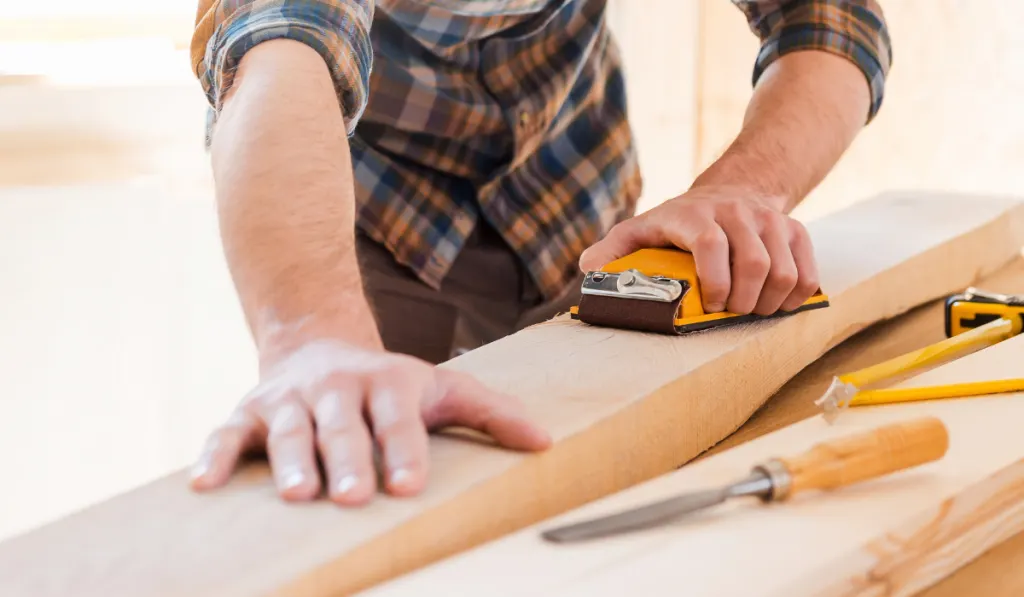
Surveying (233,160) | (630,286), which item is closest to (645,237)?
(630,286)

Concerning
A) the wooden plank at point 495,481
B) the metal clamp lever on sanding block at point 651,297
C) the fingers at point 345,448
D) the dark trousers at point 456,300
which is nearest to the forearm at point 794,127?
the wooden plank at point 495,481

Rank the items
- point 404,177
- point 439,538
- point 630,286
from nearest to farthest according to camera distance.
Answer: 1. point 439,538
2. point 630,286
3. point 404,177

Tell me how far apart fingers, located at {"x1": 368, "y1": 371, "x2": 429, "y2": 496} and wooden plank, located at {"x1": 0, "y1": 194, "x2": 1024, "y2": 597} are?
0.05 feet

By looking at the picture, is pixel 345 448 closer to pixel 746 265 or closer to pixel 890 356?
pixel 746 265

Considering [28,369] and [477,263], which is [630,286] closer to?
[477,263]

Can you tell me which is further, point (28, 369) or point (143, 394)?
point (143, 394)

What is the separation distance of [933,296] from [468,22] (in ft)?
2.19

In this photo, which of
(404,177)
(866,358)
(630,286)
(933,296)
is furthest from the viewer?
(404,177)

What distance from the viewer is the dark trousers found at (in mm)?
1346

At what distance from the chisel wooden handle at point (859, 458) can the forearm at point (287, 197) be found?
12.7 inches

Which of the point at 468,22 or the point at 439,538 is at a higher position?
the point at 468,22

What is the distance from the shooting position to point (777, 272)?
34.6 inches

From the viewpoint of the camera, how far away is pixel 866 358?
1.01 meters

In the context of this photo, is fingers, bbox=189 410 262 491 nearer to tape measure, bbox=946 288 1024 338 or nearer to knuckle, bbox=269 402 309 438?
knuckle, bbox=269 402 309 438
